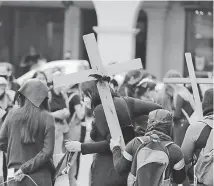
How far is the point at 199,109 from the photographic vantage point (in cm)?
675

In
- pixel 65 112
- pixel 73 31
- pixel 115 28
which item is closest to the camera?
pixel 65 112

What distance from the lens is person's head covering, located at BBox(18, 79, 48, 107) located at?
6672 millimetres

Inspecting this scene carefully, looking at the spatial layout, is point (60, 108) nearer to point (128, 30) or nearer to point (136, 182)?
point (136, 182)

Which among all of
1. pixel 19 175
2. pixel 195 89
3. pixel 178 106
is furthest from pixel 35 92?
pixel 178 106

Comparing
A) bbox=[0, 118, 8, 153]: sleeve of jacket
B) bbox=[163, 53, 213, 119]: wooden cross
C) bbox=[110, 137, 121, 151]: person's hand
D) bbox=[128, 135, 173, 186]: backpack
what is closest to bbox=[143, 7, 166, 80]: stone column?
bbox=[163, 53, 213, 119]: wooden cross

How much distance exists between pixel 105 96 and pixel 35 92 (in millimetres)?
790

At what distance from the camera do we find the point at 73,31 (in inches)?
900

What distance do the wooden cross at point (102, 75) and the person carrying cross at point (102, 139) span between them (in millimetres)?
149

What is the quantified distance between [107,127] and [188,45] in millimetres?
15856

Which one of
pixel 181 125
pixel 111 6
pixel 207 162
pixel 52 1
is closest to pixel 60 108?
pixel 181 125

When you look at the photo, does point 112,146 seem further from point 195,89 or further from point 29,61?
point 29,61

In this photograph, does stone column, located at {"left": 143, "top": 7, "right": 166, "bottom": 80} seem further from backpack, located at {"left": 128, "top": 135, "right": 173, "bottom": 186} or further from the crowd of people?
backpack, located at {"left": 128, "top": 135, "right": 173, "bottom": 186}

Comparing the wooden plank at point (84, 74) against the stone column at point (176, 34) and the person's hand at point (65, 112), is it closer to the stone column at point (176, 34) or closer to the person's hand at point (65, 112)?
the person's hand at point (65, 112)

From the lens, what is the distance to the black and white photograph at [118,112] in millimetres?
5823
